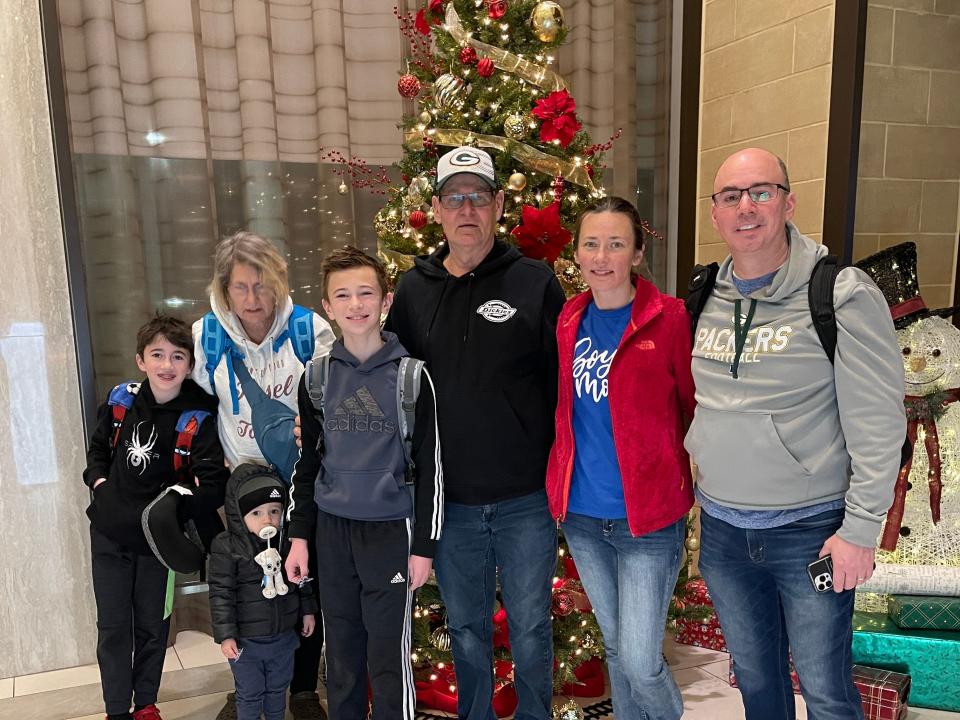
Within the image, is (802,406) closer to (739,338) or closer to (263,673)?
(739,338)

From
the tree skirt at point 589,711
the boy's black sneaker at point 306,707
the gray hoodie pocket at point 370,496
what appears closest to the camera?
the gray hoodie pocket at point 370,496

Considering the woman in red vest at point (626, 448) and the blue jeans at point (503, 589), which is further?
the blue jeans at point (503, 589)

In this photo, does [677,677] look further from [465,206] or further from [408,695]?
[465,206]

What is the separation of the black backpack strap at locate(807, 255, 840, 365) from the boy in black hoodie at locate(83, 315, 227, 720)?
182 cm

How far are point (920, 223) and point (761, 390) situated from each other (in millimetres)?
2215

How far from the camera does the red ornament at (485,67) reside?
2583 millimetres

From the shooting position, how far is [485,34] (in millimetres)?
2646

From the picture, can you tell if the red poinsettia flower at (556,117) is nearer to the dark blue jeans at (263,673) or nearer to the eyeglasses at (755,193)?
the eyeglasses at (755,193)

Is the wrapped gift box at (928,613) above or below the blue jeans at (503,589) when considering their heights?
below

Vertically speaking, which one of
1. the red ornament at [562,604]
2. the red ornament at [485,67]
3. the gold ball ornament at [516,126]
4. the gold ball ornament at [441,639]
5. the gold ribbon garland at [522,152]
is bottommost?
the gold ball ornament at [441,639]

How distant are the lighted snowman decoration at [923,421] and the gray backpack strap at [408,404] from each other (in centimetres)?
180

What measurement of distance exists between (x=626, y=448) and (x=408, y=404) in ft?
1.96

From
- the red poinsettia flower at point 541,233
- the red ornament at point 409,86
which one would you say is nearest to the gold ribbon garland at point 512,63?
the red ornament at point 409,86

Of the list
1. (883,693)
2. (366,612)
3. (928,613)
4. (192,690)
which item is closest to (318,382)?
(366,612)
